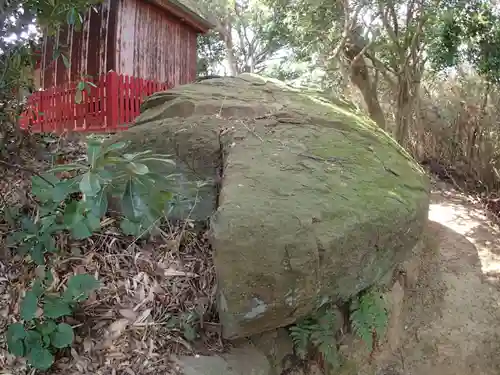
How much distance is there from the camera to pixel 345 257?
8.96ft

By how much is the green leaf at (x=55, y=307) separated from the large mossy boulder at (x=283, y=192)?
77cm

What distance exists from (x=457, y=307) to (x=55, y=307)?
3834mm

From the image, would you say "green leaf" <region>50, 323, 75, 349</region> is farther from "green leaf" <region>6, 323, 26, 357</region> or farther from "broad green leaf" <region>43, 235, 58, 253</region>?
"broad green leaf" <region>43, 235, 58, 253</region>

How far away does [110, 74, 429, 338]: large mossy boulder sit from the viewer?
94.1 inches

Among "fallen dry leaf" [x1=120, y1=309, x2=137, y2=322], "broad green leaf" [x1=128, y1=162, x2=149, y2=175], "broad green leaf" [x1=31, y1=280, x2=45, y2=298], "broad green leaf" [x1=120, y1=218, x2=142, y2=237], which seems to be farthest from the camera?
"broad green leaf" [x1=120, y1=218, x2=142, y2=237]

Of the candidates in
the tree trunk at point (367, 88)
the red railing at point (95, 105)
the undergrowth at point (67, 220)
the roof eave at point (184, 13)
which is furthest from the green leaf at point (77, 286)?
the roof eave at point (184, 13)

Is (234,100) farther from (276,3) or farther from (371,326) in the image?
(276,3)

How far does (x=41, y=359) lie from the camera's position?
6.89 ft

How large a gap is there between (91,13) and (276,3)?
395 cm

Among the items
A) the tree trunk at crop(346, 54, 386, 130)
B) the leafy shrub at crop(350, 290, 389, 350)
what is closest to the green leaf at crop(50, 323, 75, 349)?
the leafy shrub at crop(350, 290, 389, 350)

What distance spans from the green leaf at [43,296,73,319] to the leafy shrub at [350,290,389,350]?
6.42 ft

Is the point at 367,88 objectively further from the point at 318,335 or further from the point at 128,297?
the point at 128,297

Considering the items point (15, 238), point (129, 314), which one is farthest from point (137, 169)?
point (15, 238)

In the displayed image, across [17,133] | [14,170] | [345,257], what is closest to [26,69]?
[17,133]
